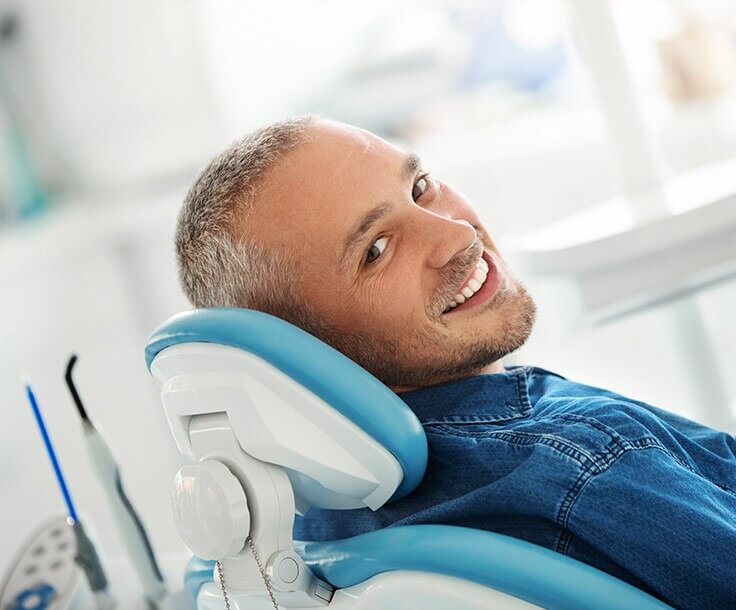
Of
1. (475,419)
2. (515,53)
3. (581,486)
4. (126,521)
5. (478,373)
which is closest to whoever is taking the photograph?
(581,486)

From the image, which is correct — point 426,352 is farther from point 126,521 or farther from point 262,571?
point 126,521

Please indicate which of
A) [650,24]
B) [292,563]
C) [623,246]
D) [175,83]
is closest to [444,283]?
[292,563]

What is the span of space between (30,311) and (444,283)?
→ 183cm

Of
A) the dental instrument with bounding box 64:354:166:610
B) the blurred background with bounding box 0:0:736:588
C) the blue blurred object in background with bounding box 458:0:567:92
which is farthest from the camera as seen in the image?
the blue blurred object in background with bounding box 458:0:567:92

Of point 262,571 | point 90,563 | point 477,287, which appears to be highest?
point 477,287

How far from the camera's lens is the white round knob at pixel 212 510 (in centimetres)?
92

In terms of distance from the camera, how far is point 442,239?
1.10 meters

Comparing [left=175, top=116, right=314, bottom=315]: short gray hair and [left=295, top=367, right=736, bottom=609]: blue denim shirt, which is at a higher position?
[left=175, top=116, right=314, bottom=315]: short gray hair

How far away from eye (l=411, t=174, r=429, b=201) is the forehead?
0.04 metres

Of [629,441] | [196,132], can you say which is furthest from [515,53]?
[629,441]

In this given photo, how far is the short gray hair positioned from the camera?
1113 millimetres

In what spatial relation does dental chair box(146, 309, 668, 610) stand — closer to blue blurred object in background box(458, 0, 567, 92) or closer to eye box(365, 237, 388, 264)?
eye box(365, 237, 388, 264)

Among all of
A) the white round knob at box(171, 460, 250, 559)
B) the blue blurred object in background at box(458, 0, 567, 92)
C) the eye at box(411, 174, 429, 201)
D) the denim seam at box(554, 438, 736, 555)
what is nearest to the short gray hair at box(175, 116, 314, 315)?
the eye at box(411, 174, 429, 201)

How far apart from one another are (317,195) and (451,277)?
0.52 ft
